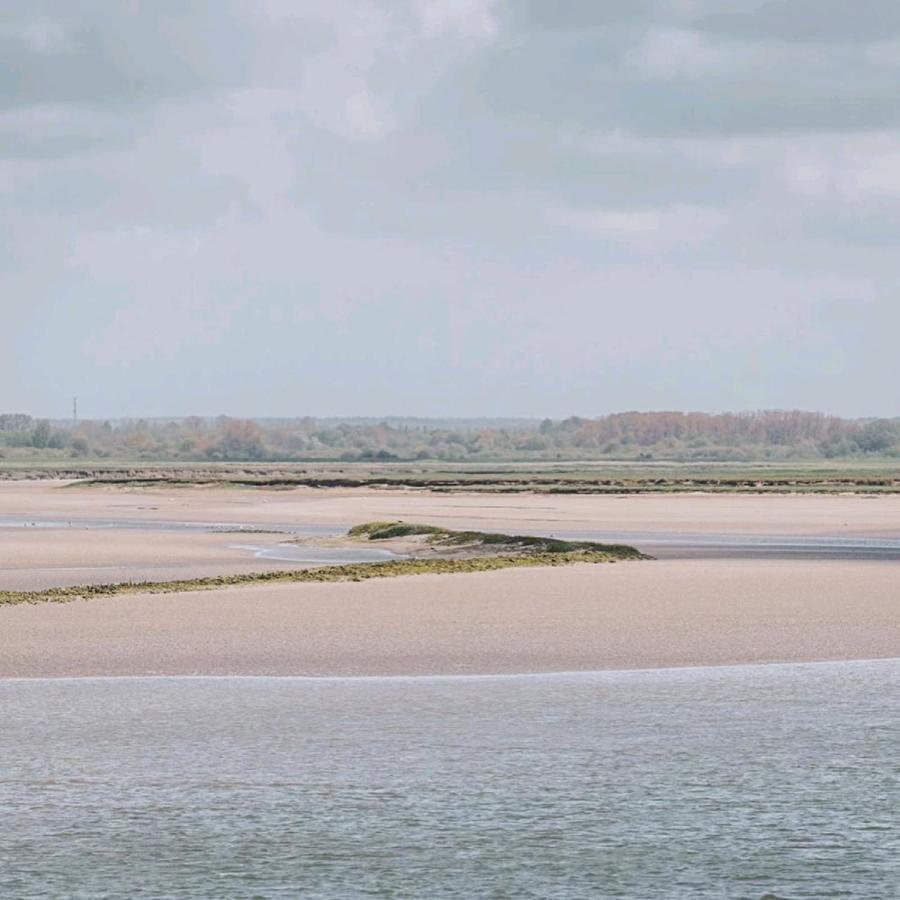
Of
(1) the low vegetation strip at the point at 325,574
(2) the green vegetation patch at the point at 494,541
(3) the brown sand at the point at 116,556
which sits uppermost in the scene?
(2) the green vegetation patch at the point at 494,541

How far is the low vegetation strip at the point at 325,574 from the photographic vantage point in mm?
22531

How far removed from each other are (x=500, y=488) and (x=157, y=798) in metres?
70.8

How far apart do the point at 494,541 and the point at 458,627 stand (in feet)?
46.1

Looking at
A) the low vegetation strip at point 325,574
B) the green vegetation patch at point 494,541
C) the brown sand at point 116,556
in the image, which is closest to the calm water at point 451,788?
the low vegetation strip at point 325,574

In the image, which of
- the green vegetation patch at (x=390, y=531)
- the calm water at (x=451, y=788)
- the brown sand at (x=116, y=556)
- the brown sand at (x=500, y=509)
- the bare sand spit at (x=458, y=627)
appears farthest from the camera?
the brown sand at (x=500, y=509)

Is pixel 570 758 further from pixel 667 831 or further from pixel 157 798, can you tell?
pixel 157 798

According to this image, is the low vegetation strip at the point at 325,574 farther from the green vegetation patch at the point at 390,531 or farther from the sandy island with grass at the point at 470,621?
the green vegetation patch at the point at 390,531

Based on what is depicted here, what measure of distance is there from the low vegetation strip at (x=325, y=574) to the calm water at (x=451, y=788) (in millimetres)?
7145

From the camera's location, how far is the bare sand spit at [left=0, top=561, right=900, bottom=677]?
16922mm

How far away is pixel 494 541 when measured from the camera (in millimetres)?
33406

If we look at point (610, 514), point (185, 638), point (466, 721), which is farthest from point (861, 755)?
point (610, 514)

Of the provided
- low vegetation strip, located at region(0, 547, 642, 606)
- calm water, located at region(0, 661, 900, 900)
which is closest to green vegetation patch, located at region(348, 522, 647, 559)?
low vegetation strip, located at region(0, 547, 642, 606)

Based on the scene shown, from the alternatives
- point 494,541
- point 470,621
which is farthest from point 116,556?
point 470,621

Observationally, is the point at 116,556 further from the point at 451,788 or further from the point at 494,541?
the point at 451,788
